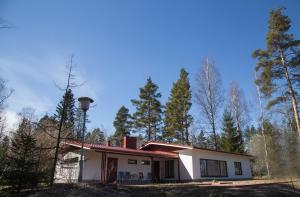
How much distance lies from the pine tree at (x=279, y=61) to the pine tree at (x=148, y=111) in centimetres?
1774

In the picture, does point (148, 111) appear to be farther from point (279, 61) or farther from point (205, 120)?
point (279, 61)

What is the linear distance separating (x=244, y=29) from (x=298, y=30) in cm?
612

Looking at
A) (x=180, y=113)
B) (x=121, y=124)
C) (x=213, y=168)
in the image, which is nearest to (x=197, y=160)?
(x=213, y=168)

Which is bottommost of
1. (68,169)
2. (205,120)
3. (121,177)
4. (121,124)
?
(121,177)

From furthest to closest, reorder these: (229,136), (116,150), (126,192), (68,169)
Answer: (229,136), (68,169), (116,150), (126,192)

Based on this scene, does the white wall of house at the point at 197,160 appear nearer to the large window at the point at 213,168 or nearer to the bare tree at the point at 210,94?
the large window at the point at 213,168

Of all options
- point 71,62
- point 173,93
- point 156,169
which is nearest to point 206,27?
point 71,62

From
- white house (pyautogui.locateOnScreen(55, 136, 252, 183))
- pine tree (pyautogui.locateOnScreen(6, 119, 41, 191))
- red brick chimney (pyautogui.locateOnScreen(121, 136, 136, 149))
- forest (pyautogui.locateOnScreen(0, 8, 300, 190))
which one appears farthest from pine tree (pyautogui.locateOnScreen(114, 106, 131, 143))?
pine tree (pyautogui.locateOnScreen(6, 119, 41, 191))

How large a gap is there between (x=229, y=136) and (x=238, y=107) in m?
3.70

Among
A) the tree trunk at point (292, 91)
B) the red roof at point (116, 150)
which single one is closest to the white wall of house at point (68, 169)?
the red roof at point (116, 150)

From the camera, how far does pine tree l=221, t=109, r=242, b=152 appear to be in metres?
25.5

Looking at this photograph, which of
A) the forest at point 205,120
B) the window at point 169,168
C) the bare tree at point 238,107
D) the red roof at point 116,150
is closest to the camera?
the forest at point 205,120

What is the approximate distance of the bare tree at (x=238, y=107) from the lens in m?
27.0

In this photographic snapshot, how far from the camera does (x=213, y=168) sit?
20.6 meters
